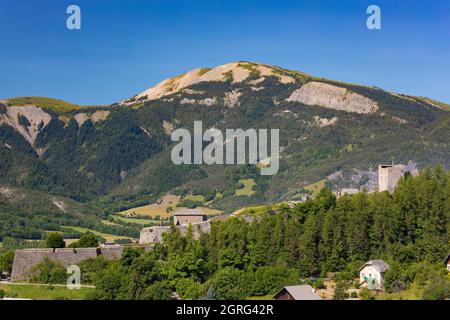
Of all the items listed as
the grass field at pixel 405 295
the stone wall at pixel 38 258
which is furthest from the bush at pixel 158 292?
the grass field at pixel 405 295

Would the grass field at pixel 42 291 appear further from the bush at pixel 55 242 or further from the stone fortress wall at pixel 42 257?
the bush at pixel 55 242

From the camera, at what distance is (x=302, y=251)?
283ft

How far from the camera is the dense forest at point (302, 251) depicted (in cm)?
7888

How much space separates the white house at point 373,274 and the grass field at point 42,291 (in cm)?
2235

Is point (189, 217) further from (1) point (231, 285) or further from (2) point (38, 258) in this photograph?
(1) point (231, 285)

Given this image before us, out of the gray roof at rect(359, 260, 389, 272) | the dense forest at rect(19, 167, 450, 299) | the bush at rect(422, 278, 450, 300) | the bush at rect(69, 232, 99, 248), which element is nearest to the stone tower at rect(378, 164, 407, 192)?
the dense forest at rect(19, 167, 450, 299)

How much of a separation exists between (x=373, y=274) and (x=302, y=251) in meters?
9.48

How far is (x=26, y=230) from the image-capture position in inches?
6767

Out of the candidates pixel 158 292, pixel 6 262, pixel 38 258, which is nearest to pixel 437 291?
pixel 158 292

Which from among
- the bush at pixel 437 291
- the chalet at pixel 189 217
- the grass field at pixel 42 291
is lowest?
the grass field at pixel 42 291
